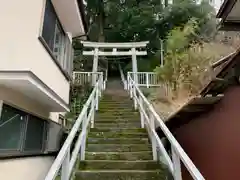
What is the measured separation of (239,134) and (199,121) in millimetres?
1221

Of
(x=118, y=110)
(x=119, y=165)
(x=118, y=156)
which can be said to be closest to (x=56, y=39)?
(x=118, y=156)

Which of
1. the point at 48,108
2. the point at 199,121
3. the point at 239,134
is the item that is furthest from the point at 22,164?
the point at 239,134

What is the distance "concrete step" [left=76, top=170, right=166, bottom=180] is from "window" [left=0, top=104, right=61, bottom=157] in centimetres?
135

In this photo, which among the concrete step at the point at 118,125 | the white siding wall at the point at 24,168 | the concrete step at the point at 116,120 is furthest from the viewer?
the concrete step at the point at 116,120

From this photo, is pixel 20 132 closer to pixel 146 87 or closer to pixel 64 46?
pixel 64 46

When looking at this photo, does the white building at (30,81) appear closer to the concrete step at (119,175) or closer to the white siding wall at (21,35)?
the white siding wall at (21,35)

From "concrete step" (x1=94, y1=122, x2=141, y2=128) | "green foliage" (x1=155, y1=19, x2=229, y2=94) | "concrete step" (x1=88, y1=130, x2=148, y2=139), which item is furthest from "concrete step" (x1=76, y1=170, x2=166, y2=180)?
"green foliage" (x1=155, y1=19, x2=229, y2=94)

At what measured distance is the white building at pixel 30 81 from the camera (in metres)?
4.64

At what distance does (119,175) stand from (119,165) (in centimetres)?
47

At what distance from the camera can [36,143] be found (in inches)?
264

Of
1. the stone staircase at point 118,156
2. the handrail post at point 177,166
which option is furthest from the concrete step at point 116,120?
the handrail post at point 177,166

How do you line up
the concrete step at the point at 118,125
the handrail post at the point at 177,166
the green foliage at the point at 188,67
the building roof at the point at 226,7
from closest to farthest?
the handrail post at the point at 177,166
the building roof at the point at 226,7
the concrete step at the point at 118,125
the green foliage at the point at 188,67

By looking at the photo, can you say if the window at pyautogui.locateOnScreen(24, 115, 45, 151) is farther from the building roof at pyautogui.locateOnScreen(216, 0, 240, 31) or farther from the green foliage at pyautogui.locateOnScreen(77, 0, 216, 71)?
the green foliage at pyautogui.locateOnScreen(77, 0, 216, 71)

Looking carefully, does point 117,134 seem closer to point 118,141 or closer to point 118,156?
point 118,141
